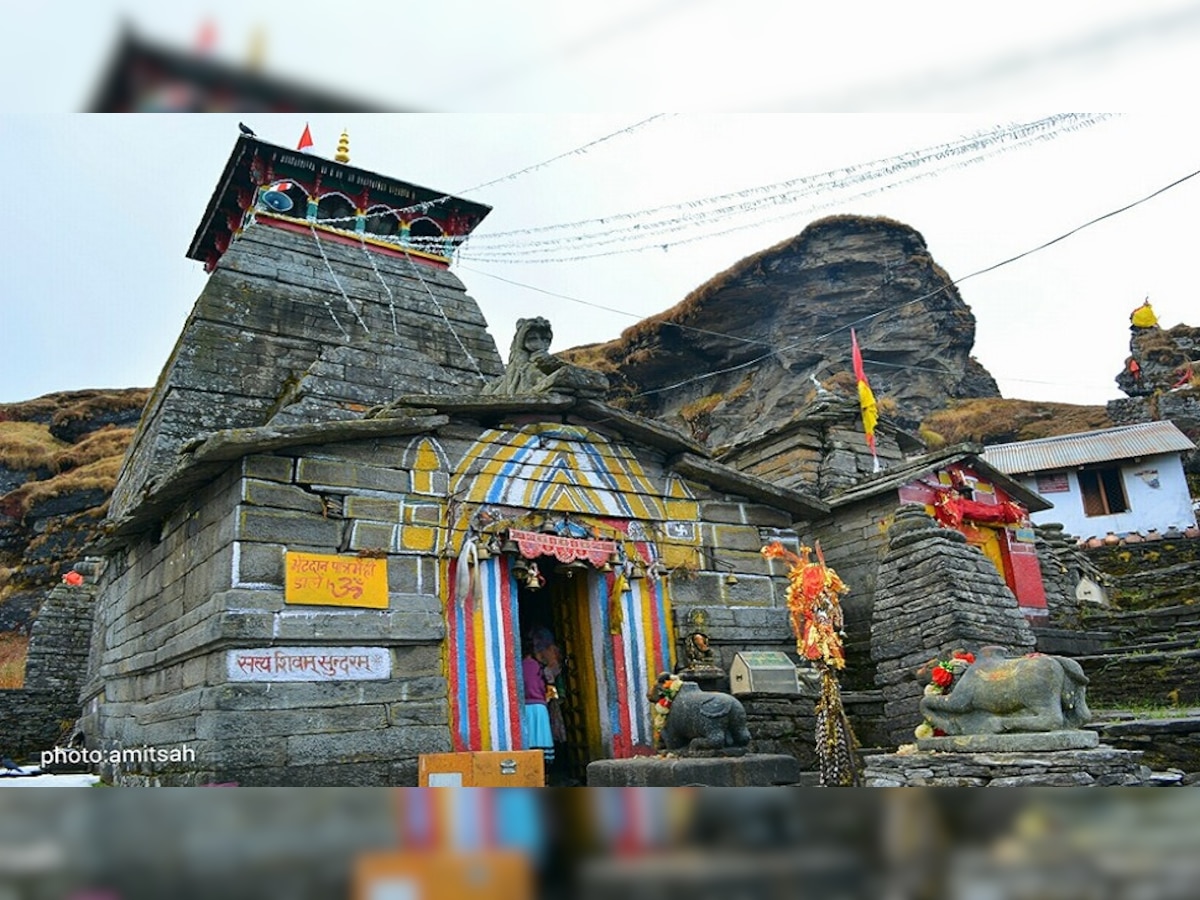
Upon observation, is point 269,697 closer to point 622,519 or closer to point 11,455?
point 622,519

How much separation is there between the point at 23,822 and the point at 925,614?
36.2ft

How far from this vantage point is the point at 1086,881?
2.14 m

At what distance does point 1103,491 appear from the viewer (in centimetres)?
2550

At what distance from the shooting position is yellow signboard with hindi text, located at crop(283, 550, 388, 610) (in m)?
8.20

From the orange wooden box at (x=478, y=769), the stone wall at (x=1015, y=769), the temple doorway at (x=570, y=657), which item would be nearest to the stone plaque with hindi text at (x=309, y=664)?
the orange wooden box at (x=478, y=769)

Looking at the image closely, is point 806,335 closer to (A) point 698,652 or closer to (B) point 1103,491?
(B) point 1103,491

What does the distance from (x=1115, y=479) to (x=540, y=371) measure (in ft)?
68.5

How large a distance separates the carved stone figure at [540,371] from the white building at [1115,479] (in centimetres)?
1901

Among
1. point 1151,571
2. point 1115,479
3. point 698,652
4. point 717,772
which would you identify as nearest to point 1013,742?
point 717,772

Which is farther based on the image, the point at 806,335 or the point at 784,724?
the point at 806,335

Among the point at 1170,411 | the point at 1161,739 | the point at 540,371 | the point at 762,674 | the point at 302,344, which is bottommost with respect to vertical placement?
the point at 1161,739

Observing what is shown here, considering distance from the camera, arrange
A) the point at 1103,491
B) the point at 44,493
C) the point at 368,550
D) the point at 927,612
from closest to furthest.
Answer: the point at 368,550 → the point at 927,612 → the point at 44,493 → the point at 1103,491

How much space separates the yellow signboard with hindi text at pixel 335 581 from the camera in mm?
8203

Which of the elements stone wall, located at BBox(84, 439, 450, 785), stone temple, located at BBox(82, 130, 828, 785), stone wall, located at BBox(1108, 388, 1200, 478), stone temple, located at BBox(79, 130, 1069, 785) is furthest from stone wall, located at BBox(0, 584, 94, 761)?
stone wall, located at BBox(1108, 388, 1200, 478)
